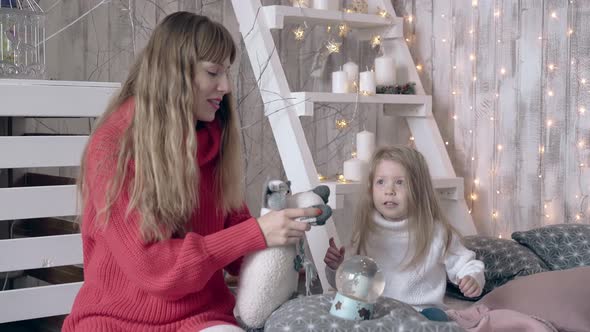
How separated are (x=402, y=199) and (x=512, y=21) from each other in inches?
34.9

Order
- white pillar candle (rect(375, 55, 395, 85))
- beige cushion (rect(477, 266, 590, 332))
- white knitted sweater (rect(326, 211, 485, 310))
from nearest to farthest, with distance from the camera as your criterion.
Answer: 1. beige cushion (rect(477, 266, 590, 332))
2. white knitted sweater (rect(326, 211, 485, 310))
3. white pillar candle (rect(375, 55, 395, 85))

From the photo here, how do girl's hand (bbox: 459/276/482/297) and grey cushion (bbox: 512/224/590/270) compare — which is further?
grey cushion (bbox: 512/224/590/270)

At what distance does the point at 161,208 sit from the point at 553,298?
991mm

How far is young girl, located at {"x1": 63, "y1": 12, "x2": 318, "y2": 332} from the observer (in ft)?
4.84

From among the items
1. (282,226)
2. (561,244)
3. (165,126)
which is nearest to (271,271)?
(282,226)

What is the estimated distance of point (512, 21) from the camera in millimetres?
2570

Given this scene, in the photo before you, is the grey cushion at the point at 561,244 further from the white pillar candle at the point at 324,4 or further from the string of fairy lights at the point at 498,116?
the white pillar candle at the point at 324,4

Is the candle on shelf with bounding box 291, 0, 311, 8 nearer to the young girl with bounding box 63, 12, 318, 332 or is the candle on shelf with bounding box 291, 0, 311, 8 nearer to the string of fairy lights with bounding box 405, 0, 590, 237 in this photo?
the string of fairy lights with bounding box 405, 0, 590, 237

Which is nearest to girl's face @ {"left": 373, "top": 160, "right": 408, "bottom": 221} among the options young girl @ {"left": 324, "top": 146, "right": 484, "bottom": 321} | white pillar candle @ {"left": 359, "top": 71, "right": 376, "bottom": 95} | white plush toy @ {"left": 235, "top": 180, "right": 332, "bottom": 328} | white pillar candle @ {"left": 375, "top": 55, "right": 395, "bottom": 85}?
young girl @ {"left": 324, "top": 146, "right": 484, "bottom": 321}

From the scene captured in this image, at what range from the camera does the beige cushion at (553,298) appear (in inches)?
73.0

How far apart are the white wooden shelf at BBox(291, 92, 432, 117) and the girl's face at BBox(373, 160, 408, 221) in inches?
15.7

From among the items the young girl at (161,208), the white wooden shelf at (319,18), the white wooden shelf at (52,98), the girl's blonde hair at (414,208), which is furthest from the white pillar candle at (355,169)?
the young girl at (161,208)

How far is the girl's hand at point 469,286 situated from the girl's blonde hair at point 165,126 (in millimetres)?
725

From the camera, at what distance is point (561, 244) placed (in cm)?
222
